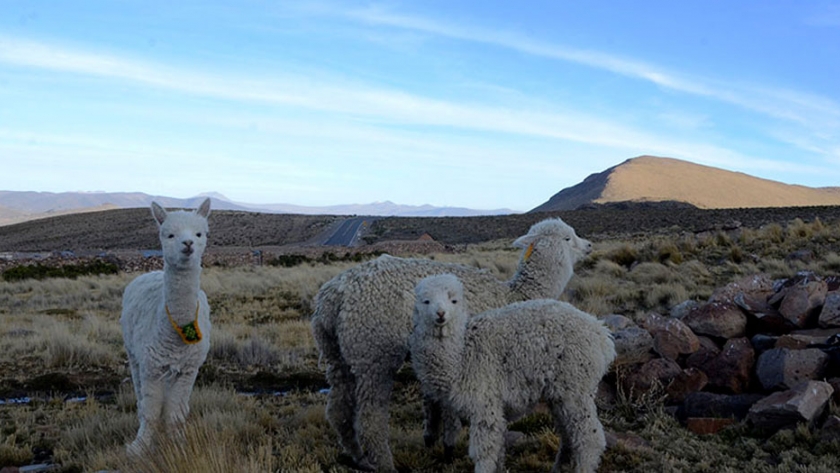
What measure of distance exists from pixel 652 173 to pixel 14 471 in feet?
570

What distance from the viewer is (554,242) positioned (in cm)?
709

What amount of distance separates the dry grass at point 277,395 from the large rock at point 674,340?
2.95ft

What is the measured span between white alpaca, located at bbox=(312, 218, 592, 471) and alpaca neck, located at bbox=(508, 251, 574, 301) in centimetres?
2

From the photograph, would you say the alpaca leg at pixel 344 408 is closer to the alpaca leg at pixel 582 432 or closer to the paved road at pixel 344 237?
the alpaca leg at pixel 582 432

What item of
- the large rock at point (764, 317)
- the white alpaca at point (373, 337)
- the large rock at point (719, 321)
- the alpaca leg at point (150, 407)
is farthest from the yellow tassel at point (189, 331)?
the large rock at point (764, 317)

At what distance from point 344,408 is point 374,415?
500mm

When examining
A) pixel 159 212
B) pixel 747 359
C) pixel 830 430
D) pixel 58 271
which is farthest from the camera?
pixel 58 271

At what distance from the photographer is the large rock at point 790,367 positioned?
688cm

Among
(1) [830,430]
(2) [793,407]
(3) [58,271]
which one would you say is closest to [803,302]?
(2) [793,407]

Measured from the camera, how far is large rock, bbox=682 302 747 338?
27.5 feet

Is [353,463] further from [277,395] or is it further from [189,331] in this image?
[277,395]

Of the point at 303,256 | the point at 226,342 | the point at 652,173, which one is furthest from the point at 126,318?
the point at 652,173

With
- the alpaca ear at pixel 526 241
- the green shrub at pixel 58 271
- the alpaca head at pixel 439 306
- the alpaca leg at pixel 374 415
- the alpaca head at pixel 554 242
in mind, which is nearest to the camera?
the alpaca head at pixel 439 306

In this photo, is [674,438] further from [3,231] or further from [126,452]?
[3,231]
